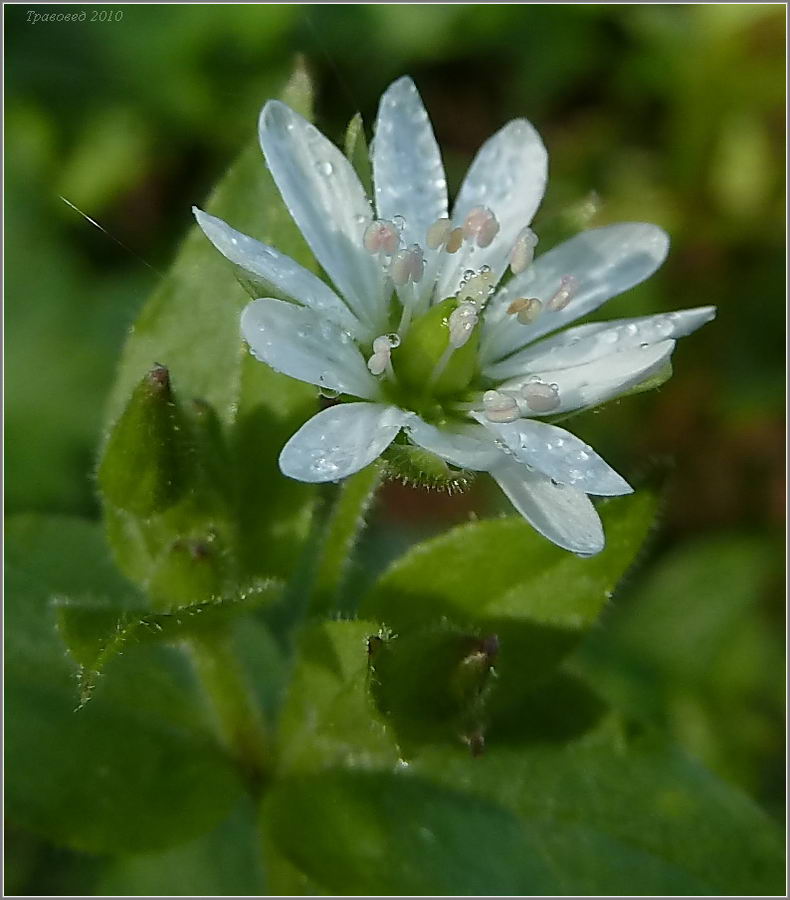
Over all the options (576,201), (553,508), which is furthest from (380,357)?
(576,201)

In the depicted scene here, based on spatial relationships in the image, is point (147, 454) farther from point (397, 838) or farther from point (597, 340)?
point (397, 838)

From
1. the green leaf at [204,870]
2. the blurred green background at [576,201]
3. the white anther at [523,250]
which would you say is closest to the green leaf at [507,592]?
the white anther at [523,250]

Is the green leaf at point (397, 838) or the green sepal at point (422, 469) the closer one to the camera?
the green sepal at point (422, 469)

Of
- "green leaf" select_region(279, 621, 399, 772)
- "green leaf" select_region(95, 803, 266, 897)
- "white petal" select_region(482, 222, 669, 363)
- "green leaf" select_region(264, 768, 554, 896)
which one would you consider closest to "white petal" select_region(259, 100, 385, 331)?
"white petal" select_region(482, 222, 669, 363)

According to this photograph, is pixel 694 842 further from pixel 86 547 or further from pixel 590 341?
pixel 86 547

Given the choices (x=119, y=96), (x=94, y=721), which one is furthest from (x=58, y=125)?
(x=94, y=721)

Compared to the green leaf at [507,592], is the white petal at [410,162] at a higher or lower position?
higher

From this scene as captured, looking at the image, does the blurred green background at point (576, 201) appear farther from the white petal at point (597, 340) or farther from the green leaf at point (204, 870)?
the white petal at point (597, 340)
